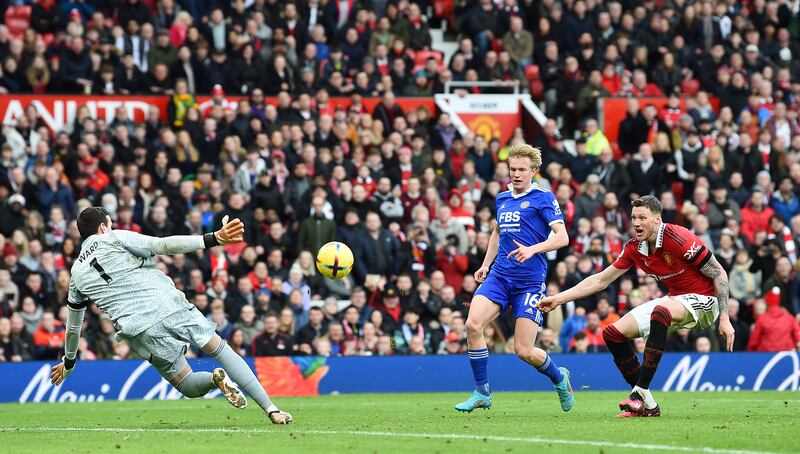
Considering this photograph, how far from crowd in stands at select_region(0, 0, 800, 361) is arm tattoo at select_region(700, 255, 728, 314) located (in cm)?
855

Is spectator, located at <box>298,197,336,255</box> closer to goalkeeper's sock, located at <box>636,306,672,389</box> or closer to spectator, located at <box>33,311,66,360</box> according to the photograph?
spectator, located at <box>33,311,66,360</box>

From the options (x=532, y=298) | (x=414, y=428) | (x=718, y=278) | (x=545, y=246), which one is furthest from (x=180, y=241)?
(x=718, y=278)

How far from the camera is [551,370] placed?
44.2ft

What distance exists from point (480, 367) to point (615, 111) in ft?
48.3

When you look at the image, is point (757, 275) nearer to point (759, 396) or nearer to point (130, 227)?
point (759, 396)

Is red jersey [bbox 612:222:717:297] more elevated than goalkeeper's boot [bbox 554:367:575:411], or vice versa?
red jersey [bbox 612:222:717:297]

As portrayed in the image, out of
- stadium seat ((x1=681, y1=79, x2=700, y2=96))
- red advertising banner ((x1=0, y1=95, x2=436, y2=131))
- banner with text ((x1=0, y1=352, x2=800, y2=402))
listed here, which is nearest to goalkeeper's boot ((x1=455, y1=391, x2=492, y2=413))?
banner with text ((x1=0, y1=352, x2=800, y2=402))

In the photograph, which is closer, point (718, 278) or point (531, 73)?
point (718, 278)

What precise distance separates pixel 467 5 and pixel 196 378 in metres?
18.5

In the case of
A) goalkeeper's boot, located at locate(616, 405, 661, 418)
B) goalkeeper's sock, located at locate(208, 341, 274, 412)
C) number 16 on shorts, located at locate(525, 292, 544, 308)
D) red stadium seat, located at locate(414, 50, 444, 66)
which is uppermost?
red stadium seat, located at locate(414, 50, 444, 66)

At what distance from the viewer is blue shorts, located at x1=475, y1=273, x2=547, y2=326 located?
13383 mm

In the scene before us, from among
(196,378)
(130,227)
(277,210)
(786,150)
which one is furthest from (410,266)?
(196,378)

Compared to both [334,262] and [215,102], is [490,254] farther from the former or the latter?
[215,102]

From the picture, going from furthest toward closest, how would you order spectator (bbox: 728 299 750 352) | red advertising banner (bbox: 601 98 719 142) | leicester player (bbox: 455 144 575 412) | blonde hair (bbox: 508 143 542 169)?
1. red advertising banner (bbox: 601 98 719 142)
2. spectator (bbox: 728 299 750 352)
3. leicester player (bbox: 455 144 575 412)
4. blonde hair (bbox: 508 143 542 169)
